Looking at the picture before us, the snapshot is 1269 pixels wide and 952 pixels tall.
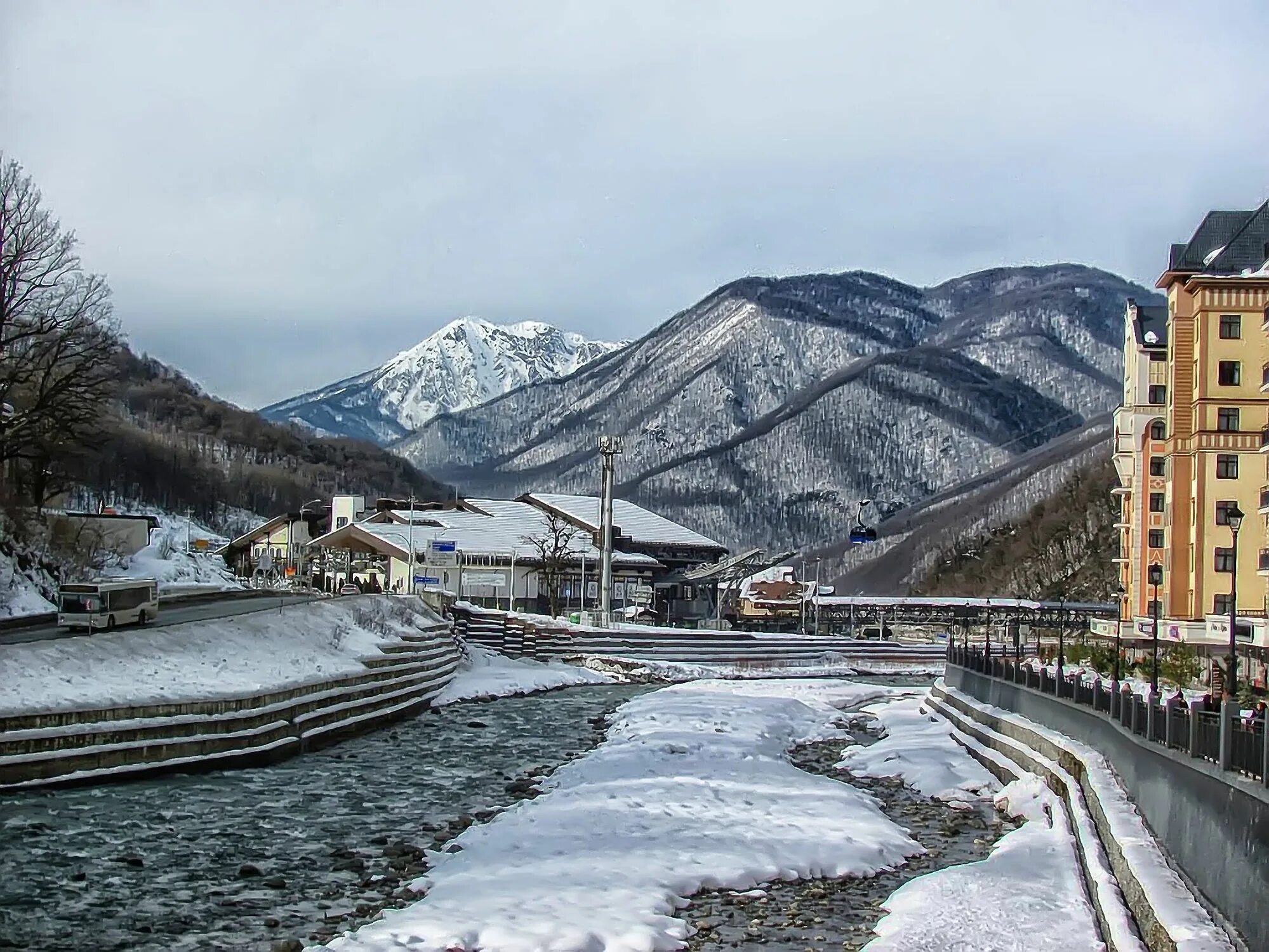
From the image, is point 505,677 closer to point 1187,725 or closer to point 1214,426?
point 1214,426

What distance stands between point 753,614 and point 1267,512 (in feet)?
343

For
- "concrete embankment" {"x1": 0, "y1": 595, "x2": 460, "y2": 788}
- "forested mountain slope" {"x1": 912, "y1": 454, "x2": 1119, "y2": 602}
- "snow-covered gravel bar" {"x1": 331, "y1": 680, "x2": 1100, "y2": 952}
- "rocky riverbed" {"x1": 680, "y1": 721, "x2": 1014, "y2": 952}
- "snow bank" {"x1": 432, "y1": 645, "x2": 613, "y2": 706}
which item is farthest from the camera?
"forested mountain slope" {"x1": 912, "y1": 454, "x2": 1119, "y2": 602}

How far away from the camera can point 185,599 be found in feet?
216

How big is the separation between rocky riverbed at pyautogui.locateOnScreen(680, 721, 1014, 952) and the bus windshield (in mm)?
25634

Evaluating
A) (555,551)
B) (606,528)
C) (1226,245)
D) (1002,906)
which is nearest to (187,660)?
(1002,906)

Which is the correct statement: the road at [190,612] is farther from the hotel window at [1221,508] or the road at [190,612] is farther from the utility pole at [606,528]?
the hotel window at [1221,508]

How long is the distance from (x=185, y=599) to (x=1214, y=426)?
158 feet

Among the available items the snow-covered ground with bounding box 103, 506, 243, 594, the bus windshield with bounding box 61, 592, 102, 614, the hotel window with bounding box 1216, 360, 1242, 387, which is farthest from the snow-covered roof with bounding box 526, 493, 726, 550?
the bus windshield with bounding box 61, 592, 102, 614

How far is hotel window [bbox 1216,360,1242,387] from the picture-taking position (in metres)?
58.2

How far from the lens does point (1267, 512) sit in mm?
51469

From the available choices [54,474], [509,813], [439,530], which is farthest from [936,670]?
[509,813]

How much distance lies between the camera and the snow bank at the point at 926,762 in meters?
32.9

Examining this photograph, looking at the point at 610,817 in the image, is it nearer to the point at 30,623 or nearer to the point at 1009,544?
the point at 30,623

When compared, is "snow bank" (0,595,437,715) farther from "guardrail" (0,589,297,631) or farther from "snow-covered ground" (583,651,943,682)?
"snow-covered ground" (583,651,943,682)
